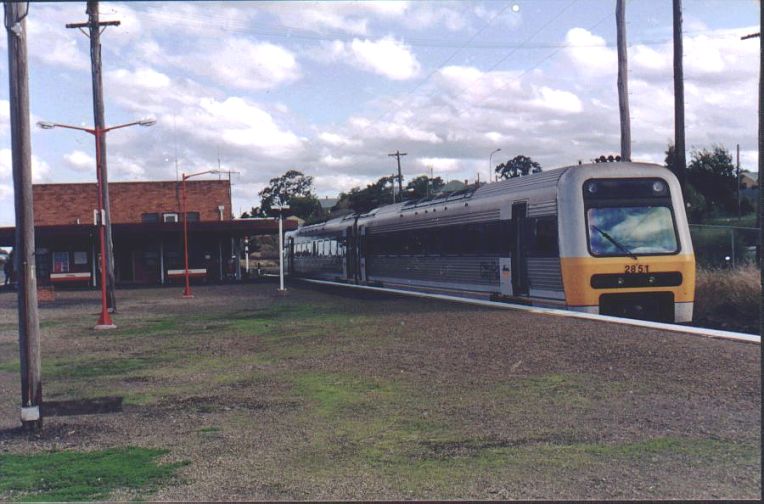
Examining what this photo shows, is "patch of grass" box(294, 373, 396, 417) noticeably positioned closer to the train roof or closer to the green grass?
the green grass

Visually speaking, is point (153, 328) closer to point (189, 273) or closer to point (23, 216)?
point (23, 216)

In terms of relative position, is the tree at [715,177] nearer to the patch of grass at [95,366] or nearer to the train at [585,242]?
the train at [585,242]

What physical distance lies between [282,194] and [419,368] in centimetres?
11616

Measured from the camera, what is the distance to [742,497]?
5.78 meters

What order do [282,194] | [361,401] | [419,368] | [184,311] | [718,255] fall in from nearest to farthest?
1. [361,401]
2. [419,368]
3. [184,311]
4. [718,255]
5. [282,194]

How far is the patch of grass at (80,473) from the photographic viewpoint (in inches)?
264

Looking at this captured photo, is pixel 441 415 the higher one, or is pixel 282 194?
pixel 282 194

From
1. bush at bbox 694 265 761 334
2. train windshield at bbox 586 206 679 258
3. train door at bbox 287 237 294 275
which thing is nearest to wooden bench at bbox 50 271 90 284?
train door at bbox 287 237 294 275

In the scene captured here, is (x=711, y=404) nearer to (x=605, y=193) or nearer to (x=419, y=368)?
(x=419, y=368)

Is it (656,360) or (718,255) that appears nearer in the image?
(656,360)

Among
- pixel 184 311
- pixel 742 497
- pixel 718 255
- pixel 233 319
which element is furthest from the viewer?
pixel 718 255

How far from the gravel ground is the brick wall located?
4456 centimetres

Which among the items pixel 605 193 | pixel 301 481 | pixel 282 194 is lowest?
pixel 301 481

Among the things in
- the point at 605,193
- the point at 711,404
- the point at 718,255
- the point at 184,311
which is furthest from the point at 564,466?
the point at 718,255
